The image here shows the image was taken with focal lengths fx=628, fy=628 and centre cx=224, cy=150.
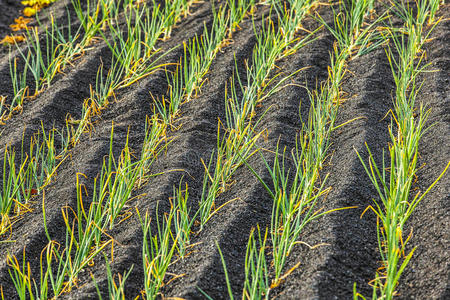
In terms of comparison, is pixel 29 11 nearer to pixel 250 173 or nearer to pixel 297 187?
pixel 250 173

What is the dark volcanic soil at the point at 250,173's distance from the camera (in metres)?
1.70

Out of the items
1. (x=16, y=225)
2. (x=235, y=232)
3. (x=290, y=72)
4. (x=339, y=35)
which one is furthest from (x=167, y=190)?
(x=339, y=35)

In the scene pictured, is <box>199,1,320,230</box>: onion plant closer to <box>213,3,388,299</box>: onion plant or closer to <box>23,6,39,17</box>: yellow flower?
<box>213,3,388,299</box>: onion plant

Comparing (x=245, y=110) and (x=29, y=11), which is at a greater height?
(x=29, y=11)

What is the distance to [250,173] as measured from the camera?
218 centimetres

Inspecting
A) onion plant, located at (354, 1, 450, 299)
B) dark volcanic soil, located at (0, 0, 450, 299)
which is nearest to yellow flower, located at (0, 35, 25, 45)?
dark volcanic soil, located at (0, 0, 450, 299)

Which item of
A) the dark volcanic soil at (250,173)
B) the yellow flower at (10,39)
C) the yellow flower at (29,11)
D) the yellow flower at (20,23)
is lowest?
the dark volcanic soil at (250,173)

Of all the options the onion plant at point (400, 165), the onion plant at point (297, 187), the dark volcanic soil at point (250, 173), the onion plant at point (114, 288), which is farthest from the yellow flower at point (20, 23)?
the onion plant at point (114, 288)

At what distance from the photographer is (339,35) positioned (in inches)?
116

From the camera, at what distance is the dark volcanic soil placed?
1698 millimetres

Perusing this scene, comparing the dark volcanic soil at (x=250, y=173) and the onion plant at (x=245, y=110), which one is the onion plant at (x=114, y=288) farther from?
the onion plant at (x=245, y=110)

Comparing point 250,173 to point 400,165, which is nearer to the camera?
point 400,165

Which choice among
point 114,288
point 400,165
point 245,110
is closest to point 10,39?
point 245,110

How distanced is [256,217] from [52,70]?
4.71 ft
